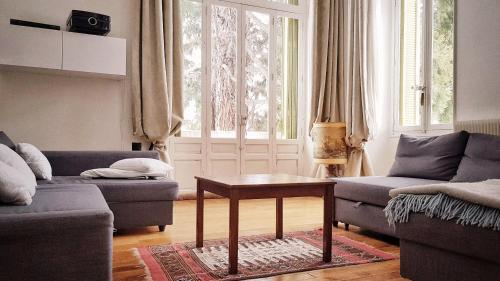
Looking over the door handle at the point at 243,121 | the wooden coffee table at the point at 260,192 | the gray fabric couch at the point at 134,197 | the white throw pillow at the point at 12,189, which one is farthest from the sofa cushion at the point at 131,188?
the door handle at the point at 243,121

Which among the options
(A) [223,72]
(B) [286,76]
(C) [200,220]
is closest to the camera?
(C) [200,220]

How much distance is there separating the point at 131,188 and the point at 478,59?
312 centimetres

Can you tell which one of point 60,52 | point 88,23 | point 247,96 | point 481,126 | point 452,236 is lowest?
point 452,236

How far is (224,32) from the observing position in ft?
15.7

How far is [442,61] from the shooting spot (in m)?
4.03

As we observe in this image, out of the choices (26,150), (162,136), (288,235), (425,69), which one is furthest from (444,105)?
(26,150)

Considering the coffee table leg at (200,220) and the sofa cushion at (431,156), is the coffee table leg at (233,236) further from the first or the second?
the sofa cushion at (431,156)

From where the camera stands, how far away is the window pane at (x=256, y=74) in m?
4.94

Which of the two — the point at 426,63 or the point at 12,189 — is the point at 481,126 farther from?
the point at 12,189

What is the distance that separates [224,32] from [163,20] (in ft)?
2.70

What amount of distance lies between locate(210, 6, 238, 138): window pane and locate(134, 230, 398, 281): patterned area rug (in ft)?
7.35

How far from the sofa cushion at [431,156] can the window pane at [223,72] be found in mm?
2173

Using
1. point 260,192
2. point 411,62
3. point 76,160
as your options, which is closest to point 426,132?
point 411,62

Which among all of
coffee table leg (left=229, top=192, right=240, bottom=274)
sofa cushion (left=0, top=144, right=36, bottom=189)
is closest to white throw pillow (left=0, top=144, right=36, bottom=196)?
sofa cushion (left=0, top=144, right=36, bottom=189)
